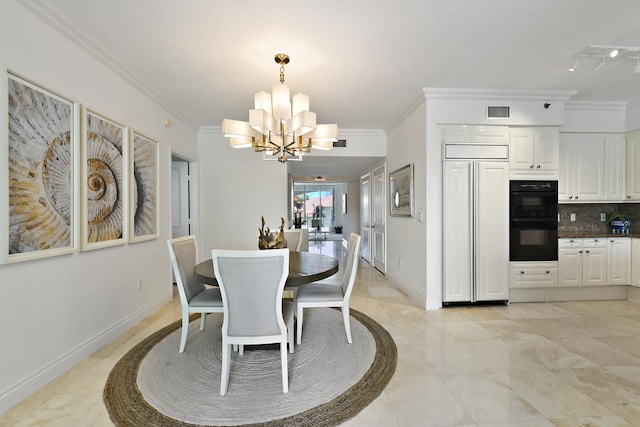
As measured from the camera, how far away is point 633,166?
393 centimetres

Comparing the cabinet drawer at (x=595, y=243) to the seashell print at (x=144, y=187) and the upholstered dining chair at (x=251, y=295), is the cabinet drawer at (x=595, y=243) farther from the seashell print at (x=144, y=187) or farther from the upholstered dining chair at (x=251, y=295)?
the seashell print at (x=144, y=187)

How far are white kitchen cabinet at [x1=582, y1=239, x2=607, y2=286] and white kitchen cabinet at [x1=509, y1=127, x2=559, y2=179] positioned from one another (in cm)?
107

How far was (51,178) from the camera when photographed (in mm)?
2057

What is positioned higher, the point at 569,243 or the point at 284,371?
the point at 569,243

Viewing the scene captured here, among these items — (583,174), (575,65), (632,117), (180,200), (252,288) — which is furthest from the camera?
(180,200)

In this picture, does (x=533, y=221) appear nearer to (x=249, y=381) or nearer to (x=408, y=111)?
(x=408, y=111)

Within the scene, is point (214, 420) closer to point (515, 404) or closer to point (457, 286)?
point (515, 404)

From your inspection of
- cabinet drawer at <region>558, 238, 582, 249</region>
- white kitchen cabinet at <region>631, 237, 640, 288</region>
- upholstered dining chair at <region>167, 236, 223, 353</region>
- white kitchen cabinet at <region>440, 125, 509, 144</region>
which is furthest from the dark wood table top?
white kitchen cabinet at <region>631, 237, 640, 288</region>

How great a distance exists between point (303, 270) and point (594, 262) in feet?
13.1

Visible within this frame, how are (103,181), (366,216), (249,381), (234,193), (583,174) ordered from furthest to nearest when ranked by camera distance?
1. (366,216)
2. (234,193)
3. (583,174)
4. (103,181)
5. (249,381)

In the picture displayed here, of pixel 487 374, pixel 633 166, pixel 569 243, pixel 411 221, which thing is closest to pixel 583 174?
pixel 633 166

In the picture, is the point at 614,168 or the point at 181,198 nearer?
the point at 614,168

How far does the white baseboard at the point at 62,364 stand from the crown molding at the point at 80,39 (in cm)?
240

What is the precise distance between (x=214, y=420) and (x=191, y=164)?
161 inches
